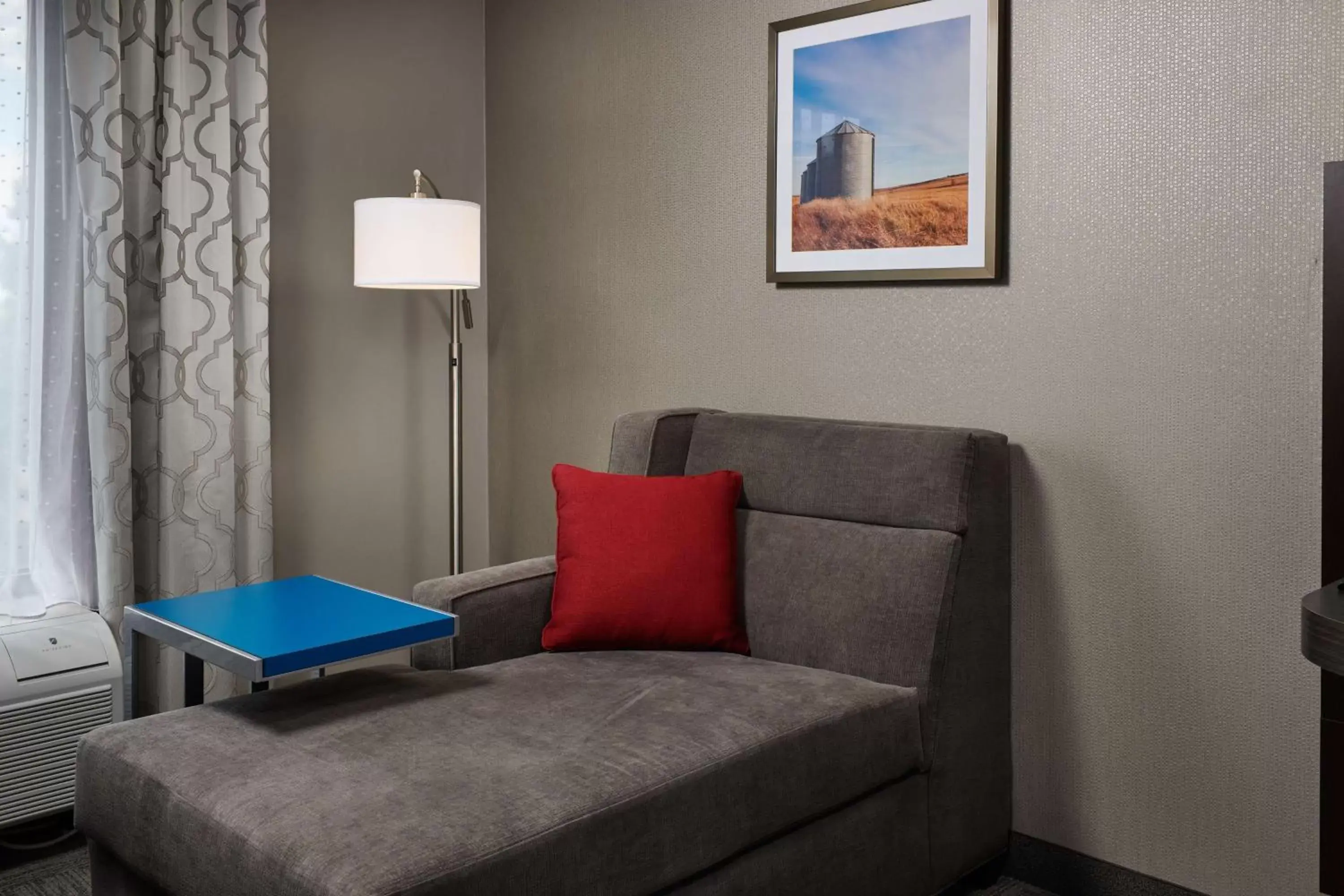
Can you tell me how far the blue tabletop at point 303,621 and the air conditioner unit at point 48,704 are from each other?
54 centimetres

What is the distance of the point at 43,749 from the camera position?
2738 millimetres

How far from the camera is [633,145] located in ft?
11.4

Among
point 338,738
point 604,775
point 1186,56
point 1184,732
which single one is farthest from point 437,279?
point 1184,732

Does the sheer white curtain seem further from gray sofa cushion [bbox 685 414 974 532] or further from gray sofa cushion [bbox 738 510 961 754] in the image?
gray sofa cushion [bbox 738 510 961 754]

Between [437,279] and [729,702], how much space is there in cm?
147

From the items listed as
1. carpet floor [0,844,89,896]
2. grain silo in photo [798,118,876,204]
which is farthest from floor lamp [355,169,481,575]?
carpet floor [0,844,89,896]

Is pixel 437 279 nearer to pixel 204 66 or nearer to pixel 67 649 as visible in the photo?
pixel 204 66

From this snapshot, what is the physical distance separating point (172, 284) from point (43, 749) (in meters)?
1.18

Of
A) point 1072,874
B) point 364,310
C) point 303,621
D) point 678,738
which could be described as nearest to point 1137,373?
point 1072,874

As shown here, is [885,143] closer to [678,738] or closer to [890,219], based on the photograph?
[890,219]

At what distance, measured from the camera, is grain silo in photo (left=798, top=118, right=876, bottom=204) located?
9.52 ft

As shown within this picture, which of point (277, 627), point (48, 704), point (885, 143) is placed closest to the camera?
point (277, 627)

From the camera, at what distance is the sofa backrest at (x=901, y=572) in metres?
2.47

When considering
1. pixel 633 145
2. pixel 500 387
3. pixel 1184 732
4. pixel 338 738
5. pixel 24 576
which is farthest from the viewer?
pixel 500 387
